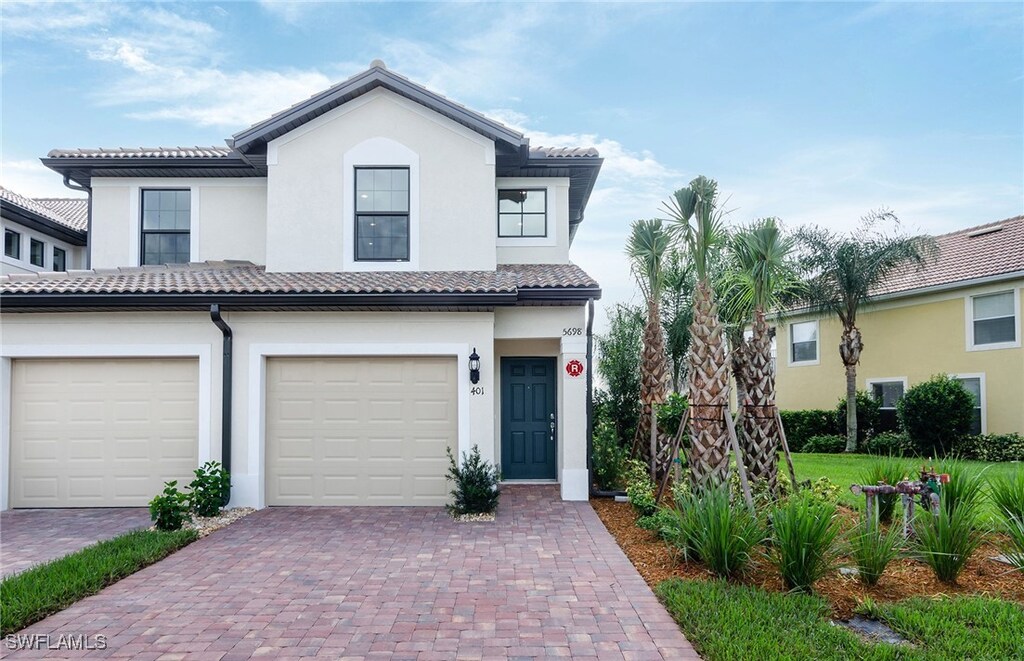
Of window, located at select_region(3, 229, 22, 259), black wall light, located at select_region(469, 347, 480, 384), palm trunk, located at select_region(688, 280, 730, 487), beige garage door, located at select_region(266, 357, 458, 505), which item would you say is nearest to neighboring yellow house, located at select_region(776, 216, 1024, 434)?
palm trunk, located at select_region(688, 280, 730, 487)

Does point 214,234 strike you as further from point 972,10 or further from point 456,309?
point 972,10

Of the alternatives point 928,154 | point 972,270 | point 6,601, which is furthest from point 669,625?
point 972,270

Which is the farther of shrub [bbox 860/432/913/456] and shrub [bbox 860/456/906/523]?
shrub [bbox 860/432/913/456]

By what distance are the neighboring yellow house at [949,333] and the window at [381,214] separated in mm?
15184

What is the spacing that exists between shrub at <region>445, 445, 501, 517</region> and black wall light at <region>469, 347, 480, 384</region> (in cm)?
120

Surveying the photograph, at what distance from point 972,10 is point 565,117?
8403 millimetres

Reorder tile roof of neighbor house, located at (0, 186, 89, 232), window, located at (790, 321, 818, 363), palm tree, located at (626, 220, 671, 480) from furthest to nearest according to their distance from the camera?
window, located at (790, 321, 818, 363), tile roof of neighbor house, located at (0, 186, 89, 232), palm tree, located at (626, 220, 671, 480)

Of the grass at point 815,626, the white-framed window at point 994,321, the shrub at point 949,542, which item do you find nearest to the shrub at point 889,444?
the white-framed window at point 994,321

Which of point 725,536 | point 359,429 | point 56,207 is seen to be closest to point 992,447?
point 725,536

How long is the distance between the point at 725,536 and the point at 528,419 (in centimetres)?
608

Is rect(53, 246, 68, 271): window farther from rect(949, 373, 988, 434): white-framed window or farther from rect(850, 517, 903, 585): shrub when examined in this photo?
rect(949, 373, 988, 434): white-framed window

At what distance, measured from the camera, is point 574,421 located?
34.8 ft

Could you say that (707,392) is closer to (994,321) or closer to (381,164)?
(381,164)

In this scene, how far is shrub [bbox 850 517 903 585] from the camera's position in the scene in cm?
591
